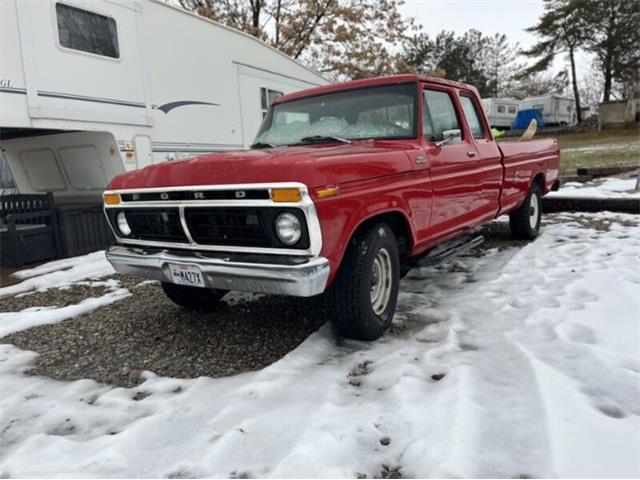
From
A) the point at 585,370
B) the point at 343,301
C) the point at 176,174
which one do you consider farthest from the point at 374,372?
the point at 176,174

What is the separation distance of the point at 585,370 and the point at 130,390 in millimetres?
2554

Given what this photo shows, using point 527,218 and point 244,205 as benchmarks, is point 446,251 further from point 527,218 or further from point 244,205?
point 527,218

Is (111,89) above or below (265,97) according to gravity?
below

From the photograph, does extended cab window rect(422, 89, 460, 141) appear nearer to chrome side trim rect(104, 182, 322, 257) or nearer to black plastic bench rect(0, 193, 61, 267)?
chrome side trim rect(104, 182, 322, 257)

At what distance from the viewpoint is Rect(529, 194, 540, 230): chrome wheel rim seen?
21.3 ft

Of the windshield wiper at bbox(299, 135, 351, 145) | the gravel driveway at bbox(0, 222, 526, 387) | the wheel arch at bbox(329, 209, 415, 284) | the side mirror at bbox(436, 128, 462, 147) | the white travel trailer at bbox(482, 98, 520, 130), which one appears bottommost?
the gravel driveway at bbox(0, 222, 526, 387)

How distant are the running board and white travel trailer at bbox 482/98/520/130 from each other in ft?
110

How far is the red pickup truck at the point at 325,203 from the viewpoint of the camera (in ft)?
9.65

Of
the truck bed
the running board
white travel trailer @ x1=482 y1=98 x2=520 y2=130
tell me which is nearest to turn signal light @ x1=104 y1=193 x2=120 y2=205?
the running board

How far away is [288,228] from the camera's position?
295cm

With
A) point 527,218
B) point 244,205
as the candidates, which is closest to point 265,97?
point 527,218

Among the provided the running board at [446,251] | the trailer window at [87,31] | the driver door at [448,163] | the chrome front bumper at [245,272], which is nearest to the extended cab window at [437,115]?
the driver door at [448,163]

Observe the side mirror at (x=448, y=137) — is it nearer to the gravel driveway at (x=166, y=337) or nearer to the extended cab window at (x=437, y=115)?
the extended cab window at (x=437, y=115)

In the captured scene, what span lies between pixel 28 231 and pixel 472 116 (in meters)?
5.56
